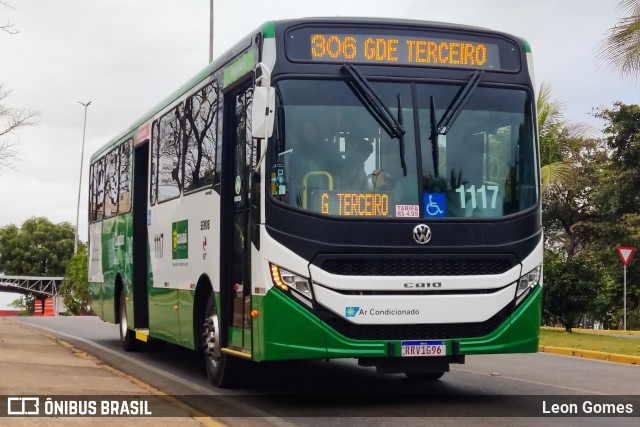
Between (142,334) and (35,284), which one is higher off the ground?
(35,284)

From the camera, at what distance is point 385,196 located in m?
10.2

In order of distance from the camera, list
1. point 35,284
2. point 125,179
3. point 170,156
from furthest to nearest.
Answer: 1. point 35,284
2. point 125,179
3. point 170,156

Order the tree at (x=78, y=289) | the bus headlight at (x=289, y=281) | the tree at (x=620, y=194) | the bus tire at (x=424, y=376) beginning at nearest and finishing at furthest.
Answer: the bus headlight at (x=289, y=281) → the bus tire at (x=424, y=376) → the tree at (x=620, y=194) → the tree at (x=78, y=289)

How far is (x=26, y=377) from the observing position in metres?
12.3

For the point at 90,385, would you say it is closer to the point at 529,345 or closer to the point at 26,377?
the point at 26,377

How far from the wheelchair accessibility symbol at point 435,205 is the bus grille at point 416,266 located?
43 cm

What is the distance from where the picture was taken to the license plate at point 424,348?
1003 cm

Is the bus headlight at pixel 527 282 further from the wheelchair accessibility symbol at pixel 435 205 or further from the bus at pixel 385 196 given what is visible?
the wheelchair accessibility symbol at pixel 435 205

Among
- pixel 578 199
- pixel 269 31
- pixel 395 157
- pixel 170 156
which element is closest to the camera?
pixel 395 157

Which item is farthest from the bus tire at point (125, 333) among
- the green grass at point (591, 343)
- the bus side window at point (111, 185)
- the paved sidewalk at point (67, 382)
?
the green grass at point (591, 343)

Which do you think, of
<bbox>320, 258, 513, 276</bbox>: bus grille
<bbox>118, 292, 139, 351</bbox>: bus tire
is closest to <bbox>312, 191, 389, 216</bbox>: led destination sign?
<bbox>320, 258, 513, 276</bbox>: bus grille

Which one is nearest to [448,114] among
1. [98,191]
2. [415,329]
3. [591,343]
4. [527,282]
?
[527,282]

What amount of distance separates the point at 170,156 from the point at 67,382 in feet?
12.5

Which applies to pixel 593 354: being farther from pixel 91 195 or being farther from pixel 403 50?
pixel 91 195
